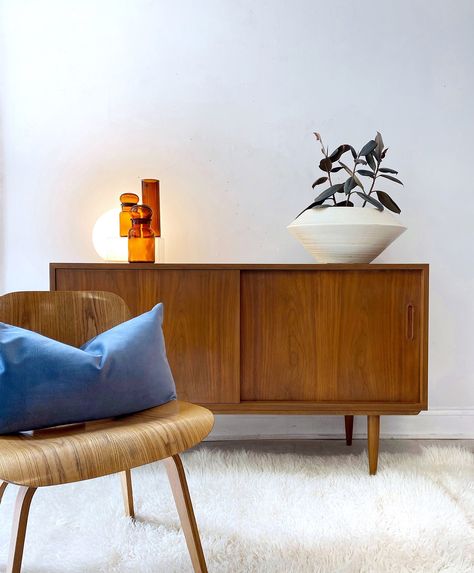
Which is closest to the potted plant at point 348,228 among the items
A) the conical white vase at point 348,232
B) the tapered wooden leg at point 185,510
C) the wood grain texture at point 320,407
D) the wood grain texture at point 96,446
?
the conical white vase at point 348,232

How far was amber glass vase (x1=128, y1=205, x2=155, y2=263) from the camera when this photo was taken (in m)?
1.85

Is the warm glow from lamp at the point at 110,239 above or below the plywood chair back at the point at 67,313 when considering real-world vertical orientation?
above

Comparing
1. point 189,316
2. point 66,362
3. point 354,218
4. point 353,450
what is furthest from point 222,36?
point 353,450

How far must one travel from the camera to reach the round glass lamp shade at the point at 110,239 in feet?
6.59

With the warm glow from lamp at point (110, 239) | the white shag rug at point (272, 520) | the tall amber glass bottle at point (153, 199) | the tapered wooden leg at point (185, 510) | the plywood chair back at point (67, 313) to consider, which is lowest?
the white shag rug at point (272, 520)

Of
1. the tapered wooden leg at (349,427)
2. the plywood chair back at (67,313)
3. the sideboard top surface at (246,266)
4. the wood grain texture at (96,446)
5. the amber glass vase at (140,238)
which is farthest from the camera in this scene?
the tapered wooden leg at (349,427)

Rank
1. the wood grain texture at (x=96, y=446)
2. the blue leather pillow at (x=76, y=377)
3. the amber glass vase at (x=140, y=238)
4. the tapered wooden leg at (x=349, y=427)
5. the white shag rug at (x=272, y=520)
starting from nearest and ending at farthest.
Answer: the wood grain texture at (x=96, y=446) < the blue leather pillow at (x=76, y=377) < the white shag rug at (x=272, y=520) < the amber glass vase at (x=140, y=238) < the tapered wooden leg at (x=349, y=427)

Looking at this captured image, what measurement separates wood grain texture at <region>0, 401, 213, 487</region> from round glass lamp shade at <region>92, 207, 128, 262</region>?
0.94m

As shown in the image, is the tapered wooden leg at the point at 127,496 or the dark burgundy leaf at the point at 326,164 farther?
the dark burgundy leaf at the point at 326,164

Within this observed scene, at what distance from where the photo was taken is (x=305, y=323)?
1764mm

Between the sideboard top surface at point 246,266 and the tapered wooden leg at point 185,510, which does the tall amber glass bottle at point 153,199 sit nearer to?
the sideboard top surface at point 246,266

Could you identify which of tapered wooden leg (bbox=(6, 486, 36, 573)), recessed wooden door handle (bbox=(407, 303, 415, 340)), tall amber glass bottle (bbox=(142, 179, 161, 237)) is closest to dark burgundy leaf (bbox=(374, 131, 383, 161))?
recessed wooden door handle (bbox=(407, 303, 415, 340))

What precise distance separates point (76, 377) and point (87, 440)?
170 mm

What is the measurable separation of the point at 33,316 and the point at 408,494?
1.27 metres
